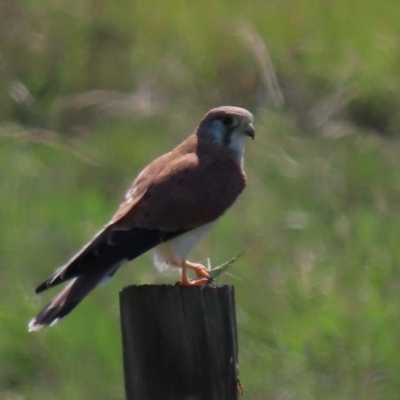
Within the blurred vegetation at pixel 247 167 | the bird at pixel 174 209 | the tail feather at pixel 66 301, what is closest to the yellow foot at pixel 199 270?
the bird at pixel 174 209

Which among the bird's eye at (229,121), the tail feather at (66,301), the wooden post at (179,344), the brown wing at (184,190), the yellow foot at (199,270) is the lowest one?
the wooden post at (179,344)

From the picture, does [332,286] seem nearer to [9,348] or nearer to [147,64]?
[9,348]

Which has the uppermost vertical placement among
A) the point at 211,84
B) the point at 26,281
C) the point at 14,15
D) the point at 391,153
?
the point at 14,15

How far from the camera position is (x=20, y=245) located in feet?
25.9

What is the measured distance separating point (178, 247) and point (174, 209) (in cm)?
19

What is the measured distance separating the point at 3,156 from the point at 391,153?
2562mm

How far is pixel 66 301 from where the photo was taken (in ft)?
16.4

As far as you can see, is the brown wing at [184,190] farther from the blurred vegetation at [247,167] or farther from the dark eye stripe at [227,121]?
the blurred vegetation at [247,167]

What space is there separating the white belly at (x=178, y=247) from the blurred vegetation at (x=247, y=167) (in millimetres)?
992

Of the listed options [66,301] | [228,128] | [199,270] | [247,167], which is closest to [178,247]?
[199,270]

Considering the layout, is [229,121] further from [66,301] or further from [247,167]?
[247,167]

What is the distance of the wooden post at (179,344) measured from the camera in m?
4.08

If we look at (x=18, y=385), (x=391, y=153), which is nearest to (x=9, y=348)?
(x=18, y=385)

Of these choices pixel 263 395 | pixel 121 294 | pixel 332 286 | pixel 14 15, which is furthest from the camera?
pixel 14 15
